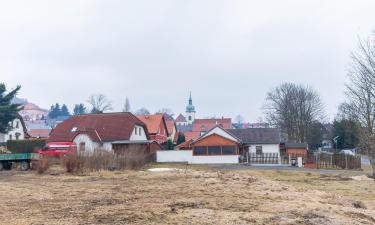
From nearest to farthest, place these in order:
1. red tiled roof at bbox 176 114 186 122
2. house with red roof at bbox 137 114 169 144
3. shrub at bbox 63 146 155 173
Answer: shrub at bbox 63 146 155 173
house with red roof at bbox 137 114 169 144
red tiled roof at bbox 176 114 186 122

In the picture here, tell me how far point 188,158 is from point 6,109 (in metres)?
22.8

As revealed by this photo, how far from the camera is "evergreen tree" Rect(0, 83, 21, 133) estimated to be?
51.2m

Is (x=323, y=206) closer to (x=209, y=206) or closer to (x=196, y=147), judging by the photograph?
(x=209, y=206)

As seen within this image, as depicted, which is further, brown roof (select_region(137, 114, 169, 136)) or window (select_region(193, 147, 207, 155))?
brown roof (select_region(137, 114, 169, 136))

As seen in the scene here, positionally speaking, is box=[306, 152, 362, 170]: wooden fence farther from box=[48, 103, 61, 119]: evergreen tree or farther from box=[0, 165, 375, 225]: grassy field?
box=[48, 103, 61, 119]: evergreen tree

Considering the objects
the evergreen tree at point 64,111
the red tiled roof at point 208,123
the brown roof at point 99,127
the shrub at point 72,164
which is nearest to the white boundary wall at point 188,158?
the brown roof at point 99,127

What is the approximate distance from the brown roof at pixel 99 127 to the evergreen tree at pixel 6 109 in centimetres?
540

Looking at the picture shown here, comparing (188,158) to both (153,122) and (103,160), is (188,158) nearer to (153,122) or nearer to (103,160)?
(103,160)

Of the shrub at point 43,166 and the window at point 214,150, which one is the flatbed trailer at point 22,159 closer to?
the shrub at point 43,166

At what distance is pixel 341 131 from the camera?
77.2 metres

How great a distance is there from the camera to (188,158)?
147ft

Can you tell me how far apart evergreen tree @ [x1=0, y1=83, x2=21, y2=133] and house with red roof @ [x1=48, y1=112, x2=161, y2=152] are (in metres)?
5.40

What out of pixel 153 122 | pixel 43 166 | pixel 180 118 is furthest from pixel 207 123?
pixel 43 166

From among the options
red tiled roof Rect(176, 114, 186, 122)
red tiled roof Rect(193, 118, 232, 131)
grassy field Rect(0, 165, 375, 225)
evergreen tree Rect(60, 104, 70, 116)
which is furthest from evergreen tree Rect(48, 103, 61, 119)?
grassy field Rect(0, 165, 375, 225)
